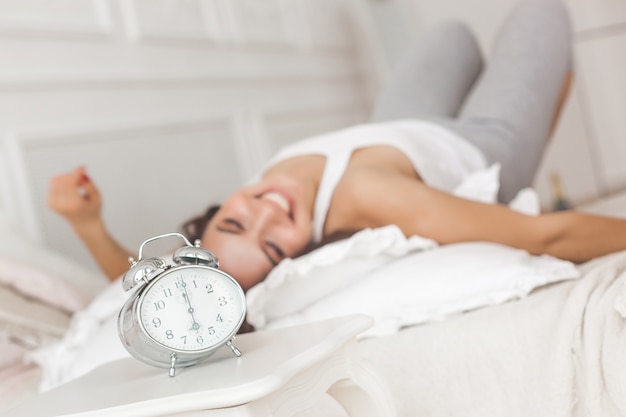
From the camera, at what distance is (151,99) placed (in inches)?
102

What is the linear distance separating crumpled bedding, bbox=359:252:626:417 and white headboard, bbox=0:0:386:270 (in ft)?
4.22

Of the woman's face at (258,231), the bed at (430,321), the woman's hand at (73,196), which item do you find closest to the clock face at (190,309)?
the bed at (430,321)

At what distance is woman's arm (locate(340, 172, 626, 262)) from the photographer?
1.53 metres

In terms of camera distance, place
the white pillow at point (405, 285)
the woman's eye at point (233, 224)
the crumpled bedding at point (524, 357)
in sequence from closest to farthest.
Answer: the crumpled bedding at point (524, 357) < the white pillow at point (405, 285) < the woman's eye at point (233, 224)

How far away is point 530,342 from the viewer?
1.11 m

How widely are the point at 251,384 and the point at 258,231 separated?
929 millimetres

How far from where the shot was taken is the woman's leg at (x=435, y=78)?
8.58 ft

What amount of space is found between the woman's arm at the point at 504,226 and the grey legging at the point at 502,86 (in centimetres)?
66

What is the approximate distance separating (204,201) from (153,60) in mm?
480

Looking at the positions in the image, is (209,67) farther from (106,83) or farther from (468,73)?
(468,73)

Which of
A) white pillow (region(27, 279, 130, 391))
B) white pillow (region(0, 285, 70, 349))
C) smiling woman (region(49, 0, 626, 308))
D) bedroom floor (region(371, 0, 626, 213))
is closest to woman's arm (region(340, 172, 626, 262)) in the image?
smiling woman (region(49, 0, 626, 308))

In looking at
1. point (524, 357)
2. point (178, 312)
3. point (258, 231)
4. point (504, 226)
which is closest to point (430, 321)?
point (524, 357)

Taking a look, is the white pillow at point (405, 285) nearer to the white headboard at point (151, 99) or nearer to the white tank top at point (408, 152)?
the white tank top at point (408, 152)

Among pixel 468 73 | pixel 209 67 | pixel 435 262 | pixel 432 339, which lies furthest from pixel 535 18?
pixel 432 339
